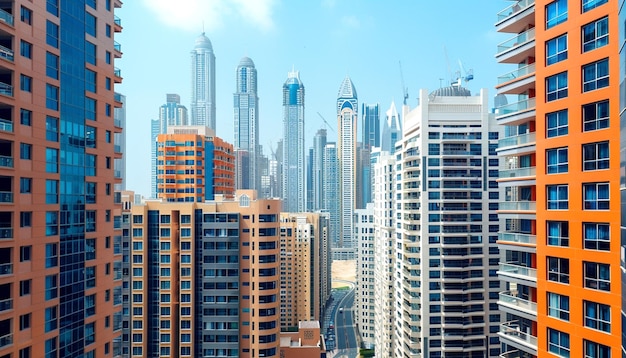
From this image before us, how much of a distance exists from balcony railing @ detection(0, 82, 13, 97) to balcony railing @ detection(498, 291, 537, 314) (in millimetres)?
21259

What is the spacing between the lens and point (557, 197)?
16453 mm

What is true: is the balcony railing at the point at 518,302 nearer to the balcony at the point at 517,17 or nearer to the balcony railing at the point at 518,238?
the balcony railing at the point at 518,238

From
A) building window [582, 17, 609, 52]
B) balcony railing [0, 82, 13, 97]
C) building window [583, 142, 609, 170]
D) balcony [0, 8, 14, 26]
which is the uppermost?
balcony [0, 8, 14, 26]

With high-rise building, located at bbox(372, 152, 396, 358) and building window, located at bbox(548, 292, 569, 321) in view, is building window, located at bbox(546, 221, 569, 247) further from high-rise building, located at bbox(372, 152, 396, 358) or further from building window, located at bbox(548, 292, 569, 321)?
high-rise building, located at bbox(372, 152, 396, 358)

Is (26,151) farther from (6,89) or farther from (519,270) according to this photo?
(519,270)

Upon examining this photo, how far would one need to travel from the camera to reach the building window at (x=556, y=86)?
16.2 meters

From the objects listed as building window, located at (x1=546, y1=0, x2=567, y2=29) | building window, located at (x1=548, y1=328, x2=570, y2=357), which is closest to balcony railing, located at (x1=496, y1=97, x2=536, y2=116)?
building window, located at (x1=546, y1=0, x2=567, y2=29)

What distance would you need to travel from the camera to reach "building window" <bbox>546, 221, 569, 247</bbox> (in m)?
16.1

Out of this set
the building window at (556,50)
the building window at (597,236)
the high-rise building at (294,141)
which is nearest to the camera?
the building window at (597,236)

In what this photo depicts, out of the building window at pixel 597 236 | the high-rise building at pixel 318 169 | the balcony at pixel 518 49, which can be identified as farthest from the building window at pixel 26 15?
the high-rise building at pixel 318 169

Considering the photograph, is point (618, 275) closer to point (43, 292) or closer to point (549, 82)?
point (549, 82)

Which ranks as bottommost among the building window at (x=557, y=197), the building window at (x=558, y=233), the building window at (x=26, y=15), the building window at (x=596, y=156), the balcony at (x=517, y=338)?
the balcony at (x=517, y=338)

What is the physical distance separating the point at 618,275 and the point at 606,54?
6.79 meters

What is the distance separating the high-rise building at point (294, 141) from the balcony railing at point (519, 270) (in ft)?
344
